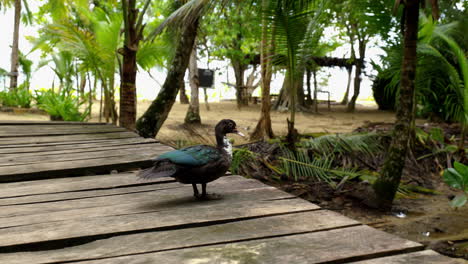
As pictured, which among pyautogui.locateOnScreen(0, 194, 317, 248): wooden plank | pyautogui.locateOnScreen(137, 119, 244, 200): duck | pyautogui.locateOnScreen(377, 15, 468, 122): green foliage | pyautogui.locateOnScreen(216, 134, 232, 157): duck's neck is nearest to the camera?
pyautogui.locateOnScreen(0, 194, 317, 248): wooden plank

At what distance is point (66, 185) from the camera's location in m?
2.55

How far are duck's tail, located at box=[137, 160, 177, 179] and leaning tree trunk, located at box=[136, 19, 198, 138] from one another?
4.80 meters

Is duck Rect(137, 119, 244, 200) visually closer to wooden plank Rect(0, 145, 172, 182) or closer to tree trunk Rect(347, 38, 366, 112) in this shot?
wooden plank Rect(0, 145, 172, 182)

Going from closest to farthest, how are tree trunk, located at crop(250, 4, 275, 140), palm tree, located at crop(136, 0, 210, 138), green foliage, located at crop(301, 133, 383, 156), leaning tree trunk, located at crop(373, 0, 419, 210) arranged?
leaning tree trunk, located at crop(373, 0, 419, 210), palm tree, located at crop(136, 0, 210, 138), green foliage, located at crop(301, 133, 383, 156), tree trunk, located at crop(250, 4, 275, 140)

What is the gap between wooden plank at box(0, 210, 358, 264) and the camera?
1489mm

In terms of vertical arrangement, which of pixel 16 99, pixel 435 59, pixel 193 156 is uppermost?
pixel 435 59

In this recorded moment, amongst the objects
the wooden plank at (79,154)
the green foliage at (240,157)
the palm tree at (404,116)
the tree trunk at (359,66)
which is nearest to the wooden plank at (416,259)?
the wooden plank at (79,154)

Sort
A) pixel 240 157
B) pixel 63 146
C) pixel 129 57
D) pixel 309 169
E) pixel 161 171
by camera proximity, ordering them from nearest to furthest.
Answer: pixel 161 171 < pixel 63 146 < pixel 129 57 < pixel 240 157 < pixel 309 169

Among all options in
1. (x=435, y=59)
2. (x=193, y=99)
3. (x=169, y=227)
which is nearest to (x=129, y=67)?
(x=169, y=227)

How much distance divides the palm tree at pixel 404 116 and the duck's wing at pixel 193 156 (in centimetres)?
364

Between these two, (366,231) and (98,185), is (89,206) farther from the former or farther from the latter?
(366,231)

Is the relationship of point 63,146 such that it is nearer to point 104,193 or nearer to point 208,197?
point 104,193

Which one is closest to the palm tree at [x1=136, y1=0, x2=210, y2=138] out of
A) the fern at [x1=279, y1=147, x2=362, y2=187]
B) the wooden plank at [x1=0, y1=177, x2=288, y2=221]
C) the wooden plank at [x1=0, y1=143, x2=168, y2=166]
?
the fern at [x1=279, y1=147, x2=362, y2=187]

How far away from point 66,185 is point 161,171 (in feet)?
2.82
